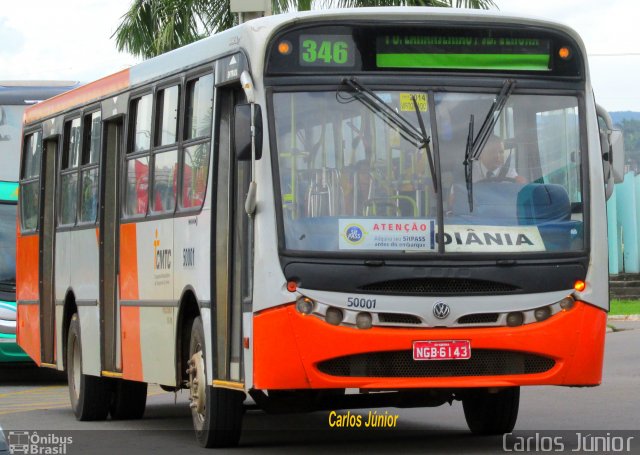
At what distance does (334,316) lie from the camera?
1106cm

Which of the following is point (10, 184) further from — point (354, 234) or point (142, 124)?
point (354, 234)

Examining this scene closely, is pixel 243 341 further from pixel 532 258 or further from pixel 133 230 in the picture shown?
pixel 133 230

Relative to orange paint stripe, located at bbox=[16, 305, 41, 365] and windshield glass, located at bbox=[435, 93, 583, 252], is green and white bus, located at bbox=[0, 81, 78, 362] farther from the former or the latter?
windshield glass, located at bbox=[435, 93, 583, 252]

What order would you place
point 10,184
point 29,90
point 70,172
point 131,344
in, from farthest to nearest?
point 29,90, point 10,184, point 70,172, point 131,344

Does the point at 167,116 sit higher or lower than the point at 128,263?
higher

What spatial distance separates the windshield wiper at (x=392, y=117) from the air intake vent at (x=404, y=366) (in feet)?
4.15

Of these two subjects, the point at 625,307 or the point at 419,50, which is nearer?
the point at 419,50

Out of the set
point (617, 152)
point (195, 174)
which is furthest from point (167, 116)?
point (617, 152)

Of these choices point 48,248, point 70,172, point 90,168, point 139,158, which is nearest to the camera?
point 139,158

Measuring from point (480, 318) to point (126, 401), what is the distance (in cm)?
585

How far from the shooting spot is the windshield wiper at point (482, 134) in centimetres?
1134

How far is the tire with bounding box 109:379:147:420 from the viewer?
1620 cm

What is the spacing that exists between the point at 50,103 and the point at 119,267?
384 cm

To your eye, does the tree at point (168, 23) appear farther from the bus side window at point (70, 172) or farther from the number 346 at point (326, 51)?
the number 346 at point (326, 51)
